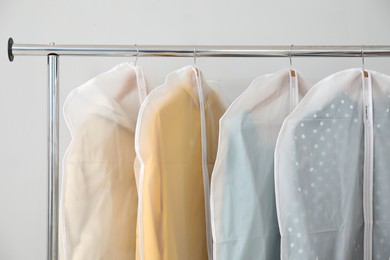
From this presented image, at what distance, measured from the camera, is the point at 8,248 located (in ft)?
5.50

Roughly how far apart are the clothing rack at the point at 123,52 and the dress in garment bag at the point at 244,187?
0.37 feet

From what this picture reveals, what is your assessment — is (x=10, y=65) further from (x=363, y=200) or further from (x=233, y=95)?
(x=363, y=200)

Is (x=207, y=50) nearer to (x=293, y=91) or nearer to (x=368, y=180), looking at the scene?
(x=293, y=91)

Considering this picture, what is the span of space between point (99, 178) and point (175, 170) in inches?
6.0

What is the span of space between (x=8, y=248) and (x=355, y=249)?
3.65ft

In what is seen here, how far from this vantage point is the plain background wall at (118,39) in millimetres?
1643

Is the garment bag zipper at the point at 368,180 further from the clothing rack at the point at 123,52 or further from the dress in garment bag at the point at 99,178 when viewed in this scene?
the dress in garment bag at the point at 99,178

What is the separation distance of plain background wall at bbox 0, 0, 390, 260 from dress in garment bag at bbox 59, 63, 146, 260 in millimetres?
585

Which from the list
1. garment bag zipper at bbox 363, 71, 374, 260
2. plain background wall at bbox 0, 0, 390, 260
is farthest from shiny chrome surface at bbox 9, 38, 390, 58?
plain background wall at bbox 0, 0, 390, 260

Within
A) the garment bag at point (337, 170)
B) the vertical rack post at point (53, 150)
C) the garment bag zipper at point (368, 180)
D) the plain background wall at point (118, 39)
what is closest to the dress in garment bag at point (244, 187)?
the garment bag at point (337, 170)

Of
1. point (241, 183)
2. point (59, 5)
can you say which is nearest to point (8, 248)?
point (59, 5)

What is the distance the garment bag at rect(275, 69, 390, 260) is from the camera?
0.99 m

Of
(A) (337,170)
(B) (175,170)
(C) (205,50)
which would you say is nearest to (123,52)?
(C) (205,50)

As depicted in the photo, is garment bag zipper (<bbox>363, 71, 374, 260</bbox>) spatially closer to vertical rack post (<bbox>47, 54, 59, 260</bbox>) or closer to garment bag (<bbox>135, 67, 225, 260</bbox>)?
garment bag (<bbox>135, 67, 225, 260</bbox>)
